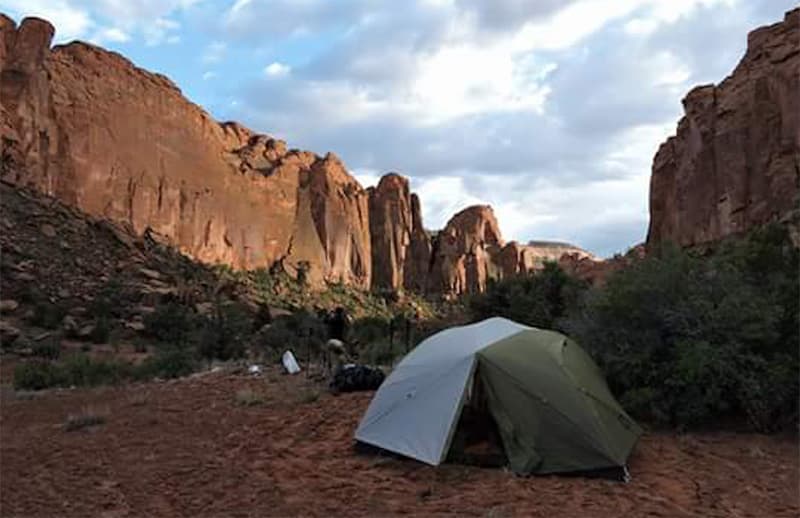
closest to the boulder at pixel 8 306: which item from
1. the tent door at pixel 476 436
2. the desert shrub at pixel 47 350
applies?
the desert shrub at pixel 47 350

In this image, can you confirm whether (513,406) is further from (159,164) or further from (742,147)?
(159,164)

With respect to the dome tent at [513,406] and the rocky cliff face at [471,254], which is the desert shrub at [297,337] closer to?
the dome tent at [513,406]

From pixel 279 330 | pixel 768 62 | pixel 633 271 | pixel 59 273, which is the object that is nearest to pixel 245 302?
pixel 59 273

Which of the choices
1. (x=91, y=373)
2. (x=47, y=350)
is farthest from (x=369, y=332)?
(x=91, y=373)

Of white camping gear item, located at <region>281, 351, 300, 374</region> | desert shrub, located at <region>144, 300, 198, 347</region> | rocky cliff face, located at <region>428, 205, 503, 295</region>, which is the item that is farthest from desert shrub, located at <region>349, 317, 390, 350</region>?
rocky cliff face, located at <region>428, 205, 503, 295</region>

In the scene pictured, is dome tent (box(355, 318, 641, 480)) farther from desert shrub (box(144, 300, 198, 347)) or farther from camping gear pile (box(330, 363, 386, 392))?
desert shrub (box(144, 300, 198, 347))

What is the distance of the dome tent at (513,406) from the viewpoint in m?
8.04

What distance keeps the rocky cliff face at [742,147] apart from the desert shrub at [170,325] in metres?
28.0

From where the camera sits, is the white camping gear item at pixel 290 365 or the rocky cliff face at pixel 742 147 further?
the rocky cliff face at pixel 742 147

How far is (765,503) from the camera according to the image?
7188mm

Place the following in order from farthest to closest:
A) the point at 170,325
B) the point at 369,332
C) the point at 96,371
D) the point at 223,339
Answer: the point at 170,325, the point at 369,332, the point at 223,339, the point at 96,371

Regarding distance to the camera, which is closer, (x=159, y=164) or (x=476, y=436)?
(x=476, y=436)

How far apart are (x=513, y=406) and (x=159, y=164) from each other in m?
58.2

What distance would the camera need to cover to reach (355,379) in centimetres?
1260
